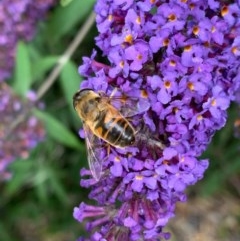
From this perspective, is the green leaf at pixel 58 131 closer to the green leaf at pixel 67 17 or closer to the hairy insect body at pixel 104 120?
the green leaf at pixel 67 17

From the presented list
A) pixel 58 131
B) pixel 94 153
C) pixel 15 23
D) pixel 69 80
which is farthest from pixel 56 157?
pixel 94 153

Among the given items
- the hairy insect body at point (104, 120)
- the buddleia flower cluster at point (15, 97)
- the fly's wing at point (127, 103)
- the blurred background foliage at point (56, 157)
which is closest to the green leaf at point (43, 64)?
the blurred background foliage at point (56, 157)

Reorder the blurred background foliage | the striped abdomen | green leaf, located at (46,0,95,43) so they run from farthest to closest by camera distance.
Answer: the blurred background foliage < green leaf, located at (46,0,95,43) < the striped abdomen

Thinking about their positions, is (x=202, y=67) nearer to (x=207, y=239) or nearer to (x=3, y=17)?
(x=3, y=17)

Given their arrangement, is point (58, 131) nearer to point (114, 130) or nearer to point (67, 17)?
point (67, 17)

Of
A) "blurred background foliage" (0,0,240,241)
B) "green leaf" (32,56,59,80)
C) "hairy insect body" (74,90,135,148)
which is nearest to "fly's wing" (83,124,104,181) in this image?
"hairy insect body" (74,90,135,148)

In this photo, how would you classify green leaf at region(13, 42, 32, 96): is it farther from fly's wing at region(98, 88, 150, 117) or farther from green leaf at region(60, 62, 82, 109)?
fly's wing at region(98, 88, 150, 117)

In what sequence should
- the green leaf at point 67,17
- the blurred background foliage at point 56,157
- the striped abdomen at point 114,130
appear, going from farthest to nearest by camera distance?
the blurred background foliage at point 56,157 < the green leaf at point 67,17 < the striped abdomen at point 114,130

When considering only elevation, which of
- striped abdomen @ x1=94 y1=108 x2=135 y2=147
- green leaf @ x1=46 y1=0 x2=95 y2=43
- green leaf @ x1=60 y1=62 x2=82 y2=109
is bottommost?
green leaf @ x1=60 y1=62 x2=82 y2=109

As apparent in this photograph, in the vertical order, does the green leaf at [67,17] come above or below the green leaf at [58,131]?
above
